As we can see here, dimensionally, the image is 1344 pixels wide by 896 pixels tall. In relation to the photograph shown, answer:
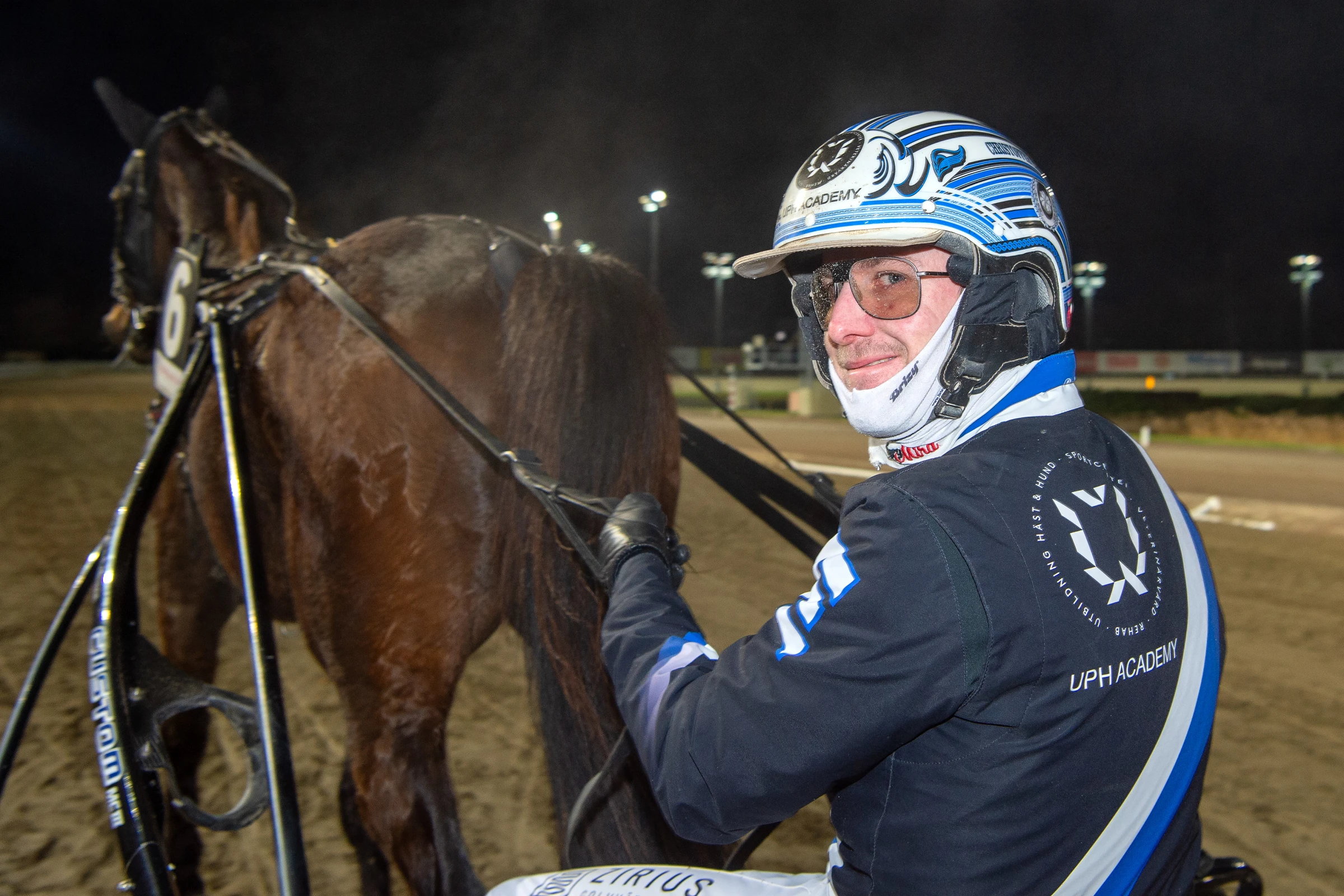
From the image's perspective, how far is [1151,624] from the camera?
0.97 m

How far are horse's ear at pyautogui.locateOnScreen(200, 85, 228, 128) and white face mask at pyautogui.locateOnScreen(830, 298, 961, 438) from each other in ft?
11.4

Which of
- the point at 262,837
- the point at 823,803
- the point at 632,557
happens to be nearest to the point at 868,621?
the point at 632,557

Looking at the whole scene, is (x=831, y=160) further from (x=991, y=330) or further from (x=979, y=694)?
(x=979, y=694)

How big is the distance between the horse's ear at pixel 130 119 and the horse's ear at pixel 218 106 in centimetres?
37

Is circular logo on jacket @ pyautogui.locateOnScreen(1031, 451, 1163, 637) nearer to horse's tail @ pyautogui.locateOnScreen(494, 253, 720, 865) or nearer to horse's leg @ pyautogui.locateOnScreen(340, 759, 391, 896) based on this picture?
horse's tail @ pyautogui.locateOnScreen(494, 253, 720, 865)

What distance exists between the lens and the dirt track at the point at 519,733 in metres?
2.59

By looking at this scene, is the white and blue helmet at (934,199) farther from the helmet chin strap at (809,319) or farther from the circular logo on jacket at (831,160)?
the helmet chin strap at (809,319)

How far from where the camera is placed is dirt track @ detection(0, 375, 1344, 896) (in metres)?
2.59

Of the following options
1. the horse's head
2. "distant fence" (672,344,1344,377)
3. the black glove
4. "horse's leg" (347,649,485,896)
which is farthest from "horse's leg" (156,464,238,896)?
"distant fence" (672,344,1344,377)

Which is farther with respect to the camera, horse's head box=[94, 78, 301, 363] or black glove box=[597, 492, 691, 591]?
horse's head box=[94, 78, 301, 363]

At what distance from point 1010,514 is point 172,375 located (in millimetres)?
2518

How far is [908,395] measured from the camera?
117cm

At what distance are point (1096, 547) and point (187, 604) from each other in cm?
264

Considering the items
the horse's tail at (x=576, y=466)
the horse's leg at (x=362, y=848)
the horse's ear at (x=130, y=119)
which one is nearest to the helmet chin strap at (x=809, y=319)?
the horse's tail at (x=576, y=466)
